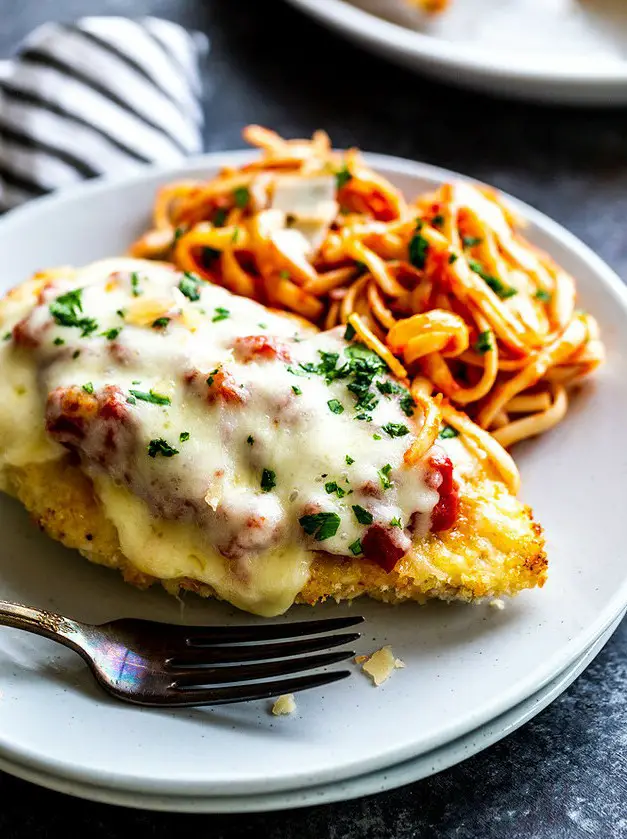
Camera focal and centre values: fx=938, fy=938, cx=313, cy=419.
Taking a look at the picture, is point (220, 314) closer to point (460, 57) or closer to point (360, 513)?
point (360, 513)

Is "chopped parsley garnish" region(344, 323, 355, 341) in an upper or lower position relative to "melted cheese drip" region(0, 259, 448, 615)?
upper

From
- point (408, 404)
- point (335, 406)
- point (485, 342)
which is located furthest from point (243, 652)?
point (485, 342)

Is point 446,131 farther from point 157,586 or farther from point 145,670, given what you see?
point 145,670

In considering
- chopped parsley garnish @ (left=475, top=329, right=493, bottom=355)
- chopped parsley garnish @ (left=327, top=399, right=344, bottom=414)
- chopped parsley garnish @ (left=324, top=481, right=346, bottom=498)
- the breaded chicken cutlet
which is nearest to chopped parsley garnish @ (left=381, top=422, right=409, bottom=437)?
the breaded chicken cutlet

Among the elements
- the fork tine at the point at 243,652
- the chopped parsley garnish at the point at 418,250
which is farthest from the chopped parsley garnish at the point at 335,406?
the chopped parsley garnish at the point at 418,250

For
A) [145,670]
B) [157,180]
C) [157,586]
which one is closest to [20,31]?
[157,180]

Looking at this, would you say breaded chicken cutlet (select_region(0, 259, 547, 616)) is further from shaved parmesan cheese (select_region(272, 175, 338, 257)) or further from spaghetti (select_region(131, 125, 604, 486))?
shaved parmesan cheese (select_region(272, 175, 338, 257))

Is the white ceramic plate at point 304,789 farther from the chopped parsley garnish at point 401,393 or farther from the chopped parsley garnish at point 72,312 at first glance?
the chopped parsley garnish at point 72,312
